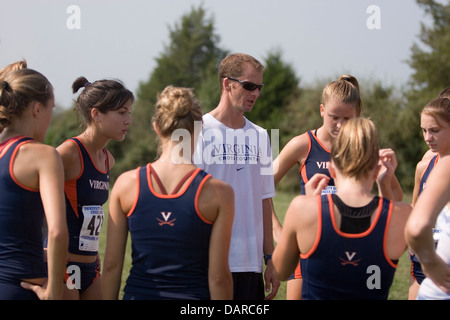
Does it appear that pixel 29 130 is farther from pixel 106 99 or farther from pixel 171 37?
pixel 171 37

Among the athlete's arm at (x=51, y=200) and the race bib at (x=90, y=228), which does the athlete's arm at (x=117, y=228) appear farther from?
the race bib at (x=90, y=228)

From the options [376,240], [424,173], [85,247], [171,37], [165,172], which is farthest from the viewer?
[171,37]

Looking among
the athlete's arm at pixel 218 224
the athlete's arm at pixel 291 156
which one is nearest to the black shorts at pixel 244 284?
the athlete's arm at pixel 291 156

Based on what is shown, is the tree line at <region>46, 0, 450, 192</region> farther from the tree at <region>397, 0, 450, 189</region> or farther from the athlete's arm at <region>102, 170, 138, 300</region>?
the athlete's arm at <region>102, 170, 138, 300</region>

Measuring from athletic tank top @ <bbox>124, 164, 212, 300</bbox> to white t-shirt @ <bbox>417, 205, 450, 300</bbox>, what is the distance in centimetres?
124

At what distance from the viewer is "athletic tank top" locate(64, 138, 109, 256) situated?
3.98 m

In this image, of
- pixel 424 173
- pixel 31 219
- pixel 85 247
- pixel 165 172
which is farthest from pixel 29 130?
pixel 424 173

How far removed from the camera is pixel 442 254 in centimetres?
303

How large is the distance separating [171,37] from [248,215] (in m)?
60.3

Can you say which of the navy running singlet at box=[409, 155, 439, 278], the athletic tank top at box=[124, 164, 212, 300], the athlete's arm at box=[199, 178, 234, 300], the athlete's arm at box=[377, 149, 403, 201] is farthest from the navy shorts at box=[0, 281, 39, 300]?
the navy running singlet at box=[409, 155, 439, 278]

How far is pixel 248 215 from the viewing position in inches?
167

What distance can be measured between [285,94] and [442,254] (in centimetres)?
4316

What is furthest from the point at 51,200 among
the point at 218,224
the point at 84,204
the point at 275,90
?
the point at 275,90

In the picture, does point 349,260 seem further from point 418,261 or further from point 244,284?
point 418,261
